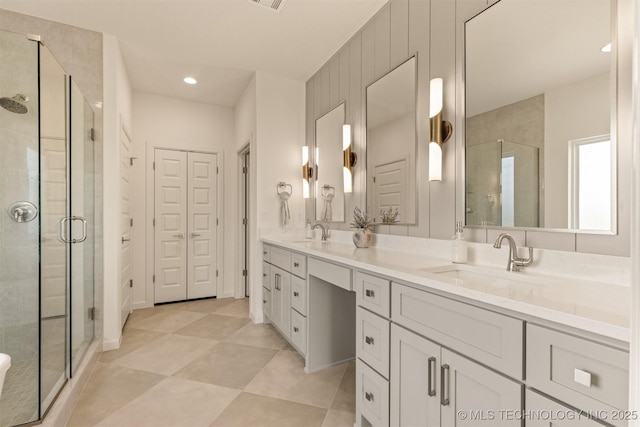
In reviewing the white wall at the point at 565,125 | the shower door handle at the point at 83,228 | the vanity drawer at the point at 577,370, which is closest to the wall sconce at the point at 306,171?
the shower door handle at the point at 83,228

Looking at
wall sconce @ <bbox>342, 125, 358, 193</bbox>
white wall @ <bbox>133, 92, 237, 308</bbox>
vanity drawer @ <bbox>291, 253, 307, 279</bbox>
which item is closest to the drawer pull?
vanity drawer @ <bbox>291, 253, 307, 279</bbox>

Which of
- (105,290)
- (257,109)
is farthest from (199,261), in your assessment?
(257,109)

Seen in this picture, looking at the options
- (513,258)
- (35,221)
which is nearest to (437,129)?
(513,258)

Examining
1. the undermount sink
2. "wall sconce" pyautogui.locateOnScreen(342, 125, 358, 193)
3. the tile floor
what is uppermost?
"wall sconce" pyautogui.locateOnScreen(342, 125, 358, 193)

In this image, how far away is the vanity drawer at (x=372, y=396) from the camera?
141cm

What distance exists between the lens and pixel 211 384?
209 centimetres

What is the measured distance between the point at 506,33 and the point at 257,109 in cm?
244

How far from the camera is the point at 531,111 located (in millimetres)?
1363

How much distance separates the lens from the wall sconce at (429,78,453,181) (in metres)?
1.73

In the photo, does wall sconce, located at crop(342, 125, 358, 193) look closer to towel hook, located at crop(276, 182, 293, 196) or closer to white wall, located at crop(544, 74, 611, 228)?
towel hook, located at crop(276, 182, 293, 196)

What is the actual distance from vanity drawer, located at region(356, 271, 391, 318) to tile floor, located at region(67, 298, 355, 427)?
736 millimetres

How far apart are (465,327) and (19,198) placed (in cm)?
256

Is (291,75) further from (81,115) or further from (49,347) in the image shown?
(49,347)

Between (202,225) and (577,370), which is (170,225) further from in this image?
(577,370)
